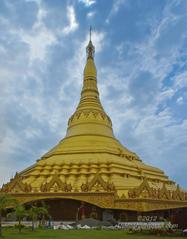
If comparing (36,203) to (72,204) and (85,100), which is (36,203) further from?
(85,100)

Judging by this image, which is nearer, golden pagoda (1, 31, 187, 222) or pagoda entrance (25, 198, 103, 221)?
golden pagoda (1, 31, 187, 222)

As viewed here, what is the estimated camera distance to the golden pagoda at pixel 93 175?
3478cm

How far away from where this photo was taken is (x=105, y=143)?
46.8 m

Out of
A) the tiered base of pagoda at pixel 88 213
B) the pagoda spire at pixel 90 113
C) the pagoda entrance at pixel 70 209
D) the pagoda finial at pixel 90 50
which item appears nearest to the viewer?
the tiered base of pagoda at pixel 88 213

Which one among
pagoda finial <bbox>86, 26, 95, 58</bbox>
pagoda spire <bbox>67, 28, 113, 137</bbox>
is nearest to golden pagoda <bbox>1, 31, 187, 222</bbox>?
pagoda spire <bbox>67, 28, 113, 137</bbox>

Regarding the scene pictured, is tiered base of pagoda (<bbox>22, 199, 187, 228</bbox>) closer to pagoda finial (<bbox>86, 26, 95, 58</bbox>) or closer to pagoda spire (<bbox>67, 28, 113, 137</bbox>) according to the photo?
pagoda spire (<bbox>67, 28, 113, 137</bbox>)

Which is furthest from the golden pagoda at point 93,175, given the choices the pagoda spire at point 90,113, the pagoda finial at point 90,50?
the pagoda finial at point 90,50

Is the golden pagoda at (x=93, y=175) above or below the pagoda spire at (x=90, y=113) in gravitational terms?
below

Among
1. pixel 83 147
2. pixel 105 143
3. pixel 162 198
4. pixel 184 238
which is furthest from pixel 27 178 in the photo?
pixel 184 238

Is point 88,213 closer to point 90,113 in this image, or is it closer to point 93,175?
point 93,175

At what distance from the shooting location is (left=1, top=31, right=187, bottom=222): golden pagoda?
3478cm

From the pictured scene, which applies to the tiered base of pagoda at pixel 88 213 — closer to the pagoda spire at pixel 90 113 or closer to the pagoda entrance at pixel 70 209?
the pagoda entrance at pixel 70 209

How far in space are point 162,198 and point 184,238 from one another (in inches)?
680

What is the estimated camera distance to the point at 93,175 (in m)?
39.3
